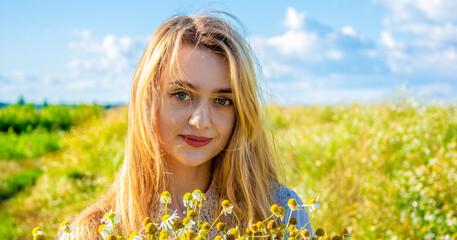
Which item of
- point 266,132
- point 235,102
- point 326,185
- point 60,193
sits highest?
point 235,102

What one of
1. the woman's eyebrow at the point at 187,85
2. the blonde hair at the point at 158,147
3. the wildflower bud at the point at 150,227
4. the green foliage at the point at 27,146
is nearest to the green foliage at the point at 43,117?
the green foliage at the point at 27,146

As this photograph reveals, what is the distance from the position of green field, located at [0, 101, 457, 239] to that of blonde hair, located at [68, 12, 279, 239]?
0.33 meters

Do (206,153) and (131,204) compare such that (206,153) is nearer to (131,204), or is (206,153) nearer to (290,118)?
(131,204)

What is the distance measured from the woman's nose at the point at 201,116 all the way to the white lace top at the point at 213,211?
0.42 metres

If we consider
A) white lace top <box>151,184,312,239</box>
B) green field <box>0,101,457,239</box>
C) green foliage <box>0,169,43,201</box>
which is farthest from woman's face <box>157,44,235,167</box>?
green foliage <box>0,169,43,201</box>

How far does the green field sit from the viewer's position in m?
3.70

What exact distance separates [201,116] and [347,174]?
335 centimetres

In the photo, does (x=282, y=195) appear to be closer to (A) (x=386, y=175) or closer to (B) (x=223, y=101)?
(B) (x=223, y=101)

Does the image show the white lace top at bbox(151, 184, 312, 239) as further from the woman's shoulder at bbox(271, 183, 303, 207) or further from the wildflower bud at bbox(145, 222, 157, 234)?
the wildflower bud at bbox(145, 222, 157, 234)

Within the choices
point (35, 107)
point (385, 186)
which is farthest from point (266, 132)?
point (35, 107)

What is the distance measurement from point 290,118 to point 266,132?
8.75 metres

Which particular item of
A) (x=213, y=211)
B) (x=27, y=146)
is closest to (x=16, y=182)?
(x=27, y=146)

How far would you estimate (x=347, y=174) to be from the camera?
4641mm

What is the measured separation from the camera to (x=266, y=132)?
7.02 ft
